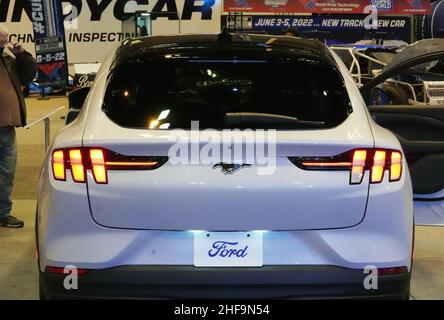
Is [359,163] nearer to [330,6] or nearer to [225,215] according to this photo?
[225,215]

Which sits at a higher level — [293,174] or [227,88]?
[227,88]

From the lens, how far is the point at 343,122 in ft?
10.6

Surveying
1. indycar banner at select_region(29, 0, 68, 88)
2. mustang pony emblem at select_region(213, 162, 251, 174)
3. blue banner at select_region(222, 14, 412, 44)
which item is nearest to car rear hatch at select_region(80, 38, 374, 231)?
mustang pony emblem at select_region(213, 162, 251, 174)

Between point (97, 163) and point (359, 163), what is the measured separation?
114cm

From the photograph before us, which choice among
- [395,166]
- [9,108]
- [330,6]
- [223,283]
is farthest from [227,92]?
[330,6]

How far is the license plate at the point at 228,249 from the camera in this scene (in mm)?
2939

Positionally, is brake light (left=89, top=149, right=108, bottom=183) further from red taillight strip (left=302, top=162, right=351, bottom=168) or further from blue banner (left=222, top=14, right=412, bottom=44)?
blue banner (left=222, top=14, right=412, bottom=44)

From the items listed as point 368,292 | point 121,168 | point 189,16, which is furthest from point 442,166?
point 189,16

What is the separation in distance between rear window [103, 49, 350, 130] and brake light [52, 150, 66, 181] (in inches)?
12.8

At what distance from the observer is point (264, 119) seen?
10.7ft

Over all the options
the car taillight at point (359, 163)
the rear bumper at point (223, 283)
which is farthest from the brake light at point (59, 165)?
the car taillight at point (359, 163)

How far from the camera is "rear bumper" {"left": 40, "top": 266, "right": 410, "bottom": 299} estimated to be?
9.62 feet
